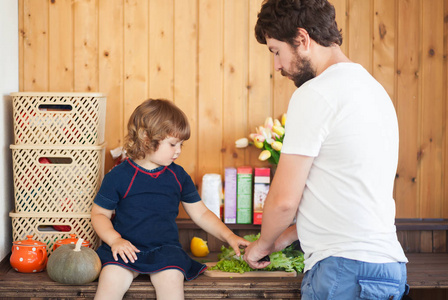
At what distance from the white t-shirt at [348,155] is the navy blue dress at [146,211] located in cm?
78

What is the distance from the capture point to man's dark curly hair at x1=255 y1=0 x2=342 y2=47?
145cm

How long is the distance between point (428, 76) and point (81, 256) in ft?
5.86

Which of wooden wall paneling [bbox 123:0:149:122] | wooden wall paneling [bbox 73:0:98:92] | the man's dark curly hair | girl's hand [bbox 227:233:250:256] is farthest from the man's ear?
wooden wall paneling [bbox 73:0:98:92]

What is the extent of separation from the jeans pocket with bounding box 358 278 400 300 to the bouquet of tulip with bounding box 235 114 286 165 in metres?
1.07

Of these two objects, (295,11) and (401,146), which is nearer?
(295,11)

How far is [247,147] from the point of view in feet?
8.41

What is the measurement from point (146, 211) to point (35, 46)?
100 centimetres

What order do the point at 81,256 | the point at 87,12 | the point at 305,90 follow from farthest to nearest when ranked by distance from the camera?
the point at 87,12, the point at 81,256, the point at 305,90

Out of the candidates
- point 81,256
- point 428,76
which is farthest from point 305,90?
point 428,76

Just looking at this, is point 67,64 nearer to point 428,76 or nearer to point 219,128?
point 219,128

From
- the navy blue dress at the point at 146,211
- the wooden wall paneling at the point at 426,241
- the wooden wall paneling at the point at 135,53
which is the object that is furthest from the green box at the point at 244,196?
the wooden wall paneling at the point at 426,241

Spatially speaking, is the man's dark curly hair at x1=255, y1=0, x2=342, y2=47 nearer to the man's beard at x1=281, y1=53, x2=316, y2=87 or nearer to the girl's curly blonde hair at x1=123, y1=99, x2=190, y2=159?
the man's beard at x1=281, y1=53, x2=316, y2=87

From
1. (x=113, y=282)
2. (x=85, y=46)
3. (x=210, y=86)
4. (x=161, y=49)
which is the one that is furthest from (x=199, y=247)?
(x=85, y=46)

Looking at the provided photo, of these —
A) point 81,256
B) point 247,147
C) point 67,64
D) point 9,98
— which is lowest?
point 81,256
